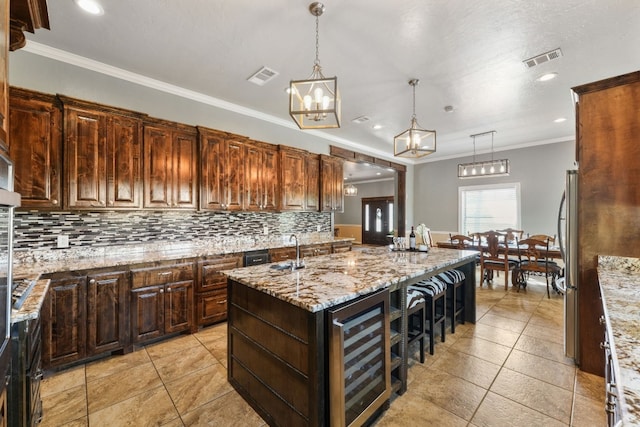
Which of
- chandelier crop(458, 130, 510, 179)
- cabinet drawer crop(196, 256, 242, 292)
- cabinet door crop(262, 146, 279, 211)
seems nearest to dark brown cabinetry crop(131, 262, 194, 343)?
cabinet drawer crop(196, 256, 242, 292)

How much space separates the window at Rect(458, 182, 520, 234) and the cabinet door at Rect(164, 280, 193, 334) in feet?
22.0

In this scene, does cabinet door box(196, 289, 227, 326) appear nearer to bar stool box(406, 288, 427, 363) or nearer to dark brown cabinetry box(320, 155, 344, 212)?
bar stool box(406, 288, 427, 363)

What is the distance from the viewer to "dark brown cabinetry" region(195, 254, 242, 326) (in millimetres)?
3121

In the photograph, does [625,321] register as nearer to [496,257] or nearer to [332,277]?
[332,277]

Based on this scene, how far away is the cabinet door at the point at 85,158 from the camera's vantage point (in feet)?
8.51

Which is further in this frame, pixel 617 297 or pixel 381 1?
pixel 381 1

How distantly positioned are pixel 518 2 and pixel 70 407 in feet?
15.1

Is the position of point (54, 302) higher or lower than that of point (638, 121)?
lower

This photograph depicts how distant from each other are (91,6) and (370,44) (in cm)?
241

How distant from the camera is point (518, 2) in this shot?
2.13 m

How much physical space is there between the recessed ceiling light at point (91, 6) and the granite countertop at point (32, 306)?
86.6 inches

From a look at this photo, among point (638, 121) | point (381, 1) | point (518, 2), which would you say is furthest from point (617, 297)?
point (381, 1)

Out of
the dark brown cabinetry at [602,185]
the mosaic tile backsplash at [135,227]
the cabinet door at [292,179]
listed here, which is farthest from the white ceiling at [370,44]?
the mosaic tile backsplash at [135,227]

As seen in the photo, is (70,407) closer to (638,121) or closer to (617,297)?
(617,297)
